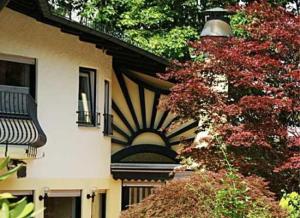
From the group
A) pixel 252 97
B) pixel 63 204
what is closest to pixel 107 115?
pixel 63 204

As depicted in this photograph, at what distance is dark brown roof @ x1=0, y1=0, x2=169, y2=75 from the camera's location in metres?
15.8

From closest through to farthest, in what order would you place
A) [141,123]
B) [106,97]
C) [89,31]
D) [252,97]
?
[252,97] → [89,31] → [106,97] → [141,123]

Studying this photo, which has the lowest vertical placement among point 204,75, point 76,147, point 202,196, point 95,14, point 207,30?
point 202,196

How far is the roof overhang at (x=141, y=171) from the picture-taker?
19.3m

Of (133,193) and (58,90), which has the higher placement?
(58,90)

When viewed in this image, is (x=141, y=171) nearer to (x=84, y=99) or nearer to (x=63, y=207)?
(x=63, y=207)

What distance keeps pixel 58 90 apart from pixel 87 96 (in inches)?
49.7

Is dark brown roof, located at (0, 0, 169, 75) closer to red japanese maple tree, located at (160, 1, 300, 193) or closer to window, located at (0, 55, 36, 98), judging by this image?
window, located at (0, 55, 36, 98)

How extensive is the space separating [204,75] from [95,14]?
10867 millimetres

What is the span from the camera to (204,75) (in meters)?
14.6

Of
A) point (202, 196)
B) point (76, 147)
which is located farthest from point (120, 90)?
point (202, 196)

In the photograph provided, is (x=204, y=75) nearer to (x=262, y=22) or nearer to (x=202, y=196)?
(x=262, y=22)

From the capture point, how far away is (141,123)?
2089 centimetres

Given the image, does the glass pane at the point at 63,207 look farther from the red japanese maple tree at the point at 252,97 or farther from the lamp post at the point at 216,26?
the lamp post at the point at 216,26
